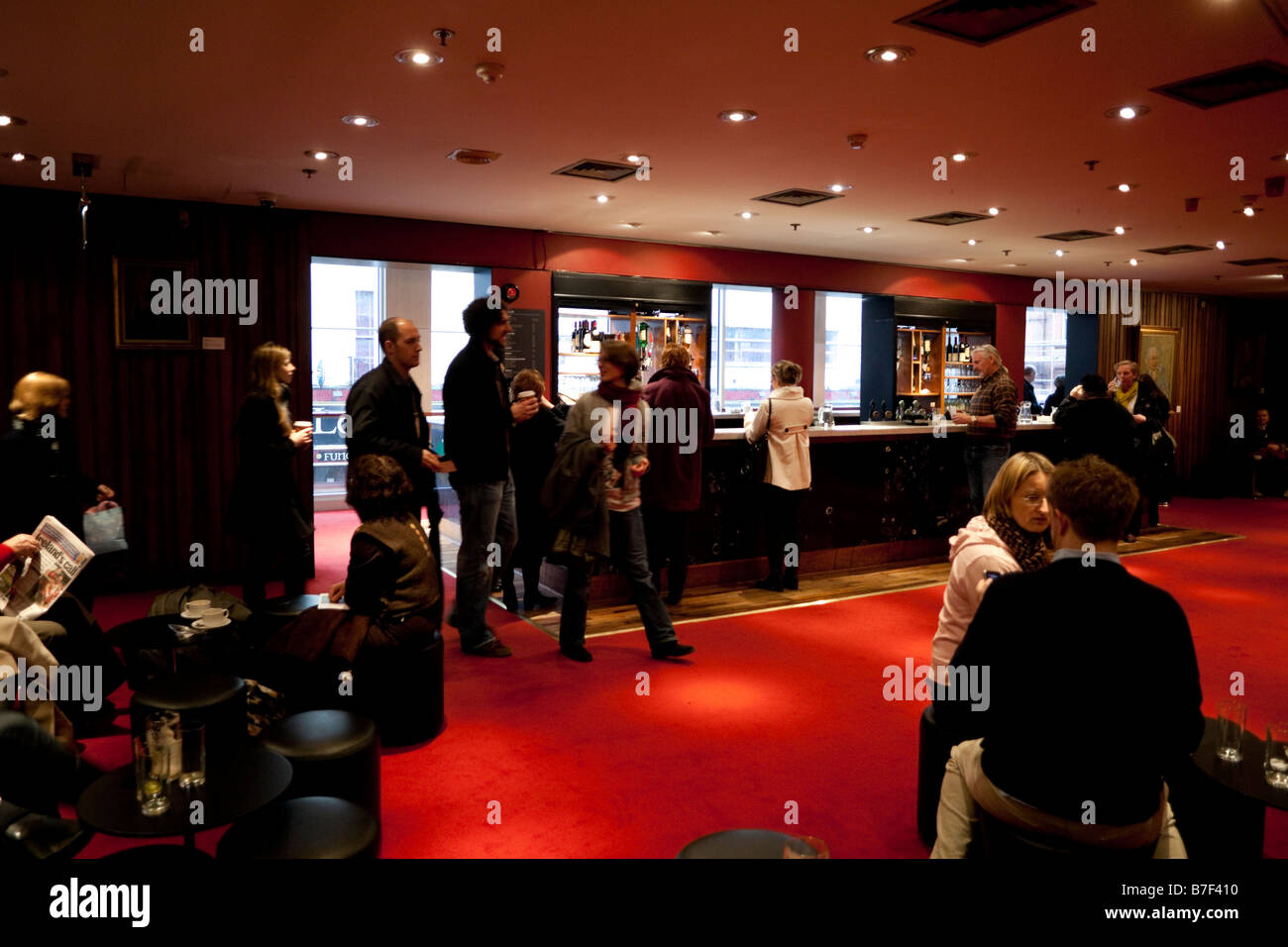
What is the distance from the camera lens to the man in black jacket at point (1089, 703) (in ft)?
6.21

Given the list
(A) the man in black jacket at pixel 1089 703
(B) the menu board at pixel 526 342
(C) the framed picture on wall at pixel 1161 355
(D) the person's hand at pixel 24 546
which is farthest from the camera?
(C) the framed picture on wall at pixel 1161 355

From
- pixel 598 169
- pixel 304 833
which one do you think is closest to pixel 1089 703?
pixel 304 833

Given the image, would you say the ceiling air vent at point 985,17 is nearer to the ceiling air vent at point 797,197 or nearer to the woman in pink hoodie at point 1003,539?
the woman in pink hoodie at point 1003,539

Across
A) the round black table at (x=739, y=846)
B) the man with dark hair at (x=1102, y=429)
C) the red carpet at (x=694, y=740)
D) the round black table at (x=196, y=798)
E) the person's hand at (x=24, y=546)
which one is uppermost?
the man with dark hair at (x=1102, y=429)

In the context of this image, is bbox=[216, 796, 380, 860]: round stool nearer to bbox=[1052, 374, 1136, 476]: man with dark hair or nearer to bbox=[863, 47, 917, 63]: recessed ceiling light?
bbox=[863, 47, 917, 63]: recessed ceiling light

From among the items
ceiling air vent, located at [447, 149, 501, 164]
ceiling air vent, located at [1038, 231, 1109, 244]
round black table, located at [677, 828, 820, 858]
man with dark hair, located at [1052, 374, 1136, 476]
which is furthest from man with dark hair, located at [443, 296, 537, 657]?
ceiling air vent, located at [1038, 231, 1109, 244]

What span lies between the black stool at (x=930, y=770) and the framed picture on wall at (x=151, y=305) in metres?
6.22

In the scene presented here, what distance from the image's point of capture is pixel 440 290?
11438mm

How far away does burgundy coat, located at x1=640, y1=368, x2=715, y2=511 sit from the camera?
19.3ft

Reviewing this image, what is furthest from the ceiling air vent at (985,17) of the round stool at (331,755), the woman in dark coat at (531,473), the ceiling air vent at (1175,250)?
the ceiling air vent at (1175,250)

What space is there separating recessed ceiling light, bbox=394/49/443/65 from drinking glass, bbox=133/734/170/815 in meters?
2.91
